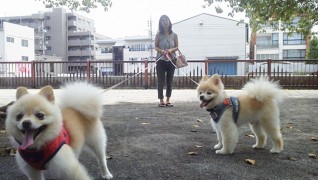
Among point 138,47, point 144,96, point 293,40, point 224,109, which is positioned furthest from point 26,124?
point 138,47

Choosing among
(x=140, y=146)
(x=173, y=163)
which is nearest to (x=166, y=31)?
(x=140, y=146)

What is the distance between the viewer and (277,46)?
53312 mm

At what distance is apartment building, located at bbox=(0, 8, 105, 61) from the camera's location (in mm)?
82125

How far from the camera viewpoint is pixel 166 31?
25.0 feet

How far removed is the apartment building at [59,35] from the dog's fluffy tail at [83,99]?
271ft

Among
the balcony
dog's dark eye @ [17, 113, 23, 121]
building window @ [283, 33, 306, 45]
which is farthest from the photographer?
the balcony

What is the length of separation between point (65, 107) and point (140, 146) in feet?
5.33

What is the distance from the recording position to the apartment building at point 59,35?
269ft

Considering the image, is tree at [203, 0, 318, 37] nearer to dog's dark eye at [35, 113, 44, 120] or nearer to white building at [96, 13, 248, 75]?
dog's dark eye at [35, 113, 44, 120]

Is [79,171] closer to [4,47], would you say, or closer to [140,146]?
[140,146]

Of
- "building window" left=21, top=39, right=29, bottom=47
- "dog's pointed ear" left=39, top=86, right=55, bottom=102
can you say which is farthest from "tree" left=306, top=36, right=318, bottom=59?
"building window" left=21, top=39, right=29, bottom=47

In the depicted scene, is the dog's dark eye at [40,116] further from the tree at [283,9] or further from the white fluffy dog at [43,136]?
the tree at [283,9]

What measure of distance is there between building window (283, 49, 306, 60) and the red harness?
5472 centimetres

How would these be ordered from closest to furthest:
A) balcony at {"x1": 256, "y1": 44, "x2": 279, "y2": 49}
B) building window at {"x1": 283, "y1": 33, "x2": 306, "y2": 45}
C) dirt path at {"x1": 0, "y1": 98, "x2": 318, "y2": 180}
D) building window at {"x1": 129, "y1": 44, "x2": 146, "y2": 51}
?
1. dirt path at {"x1": 0, "y1": 98, "x2": 318, "y2": 180}
2. building window at {"x1": 283, "y1": 33, "x2": 306, "y2": 45}
3. balcony at {"x1": 256, "y1": 44, "x2": 279, "y2": 49}
4. building window at {"x1": 129, "y1": 44, "x2": 146, "y2": 51}
